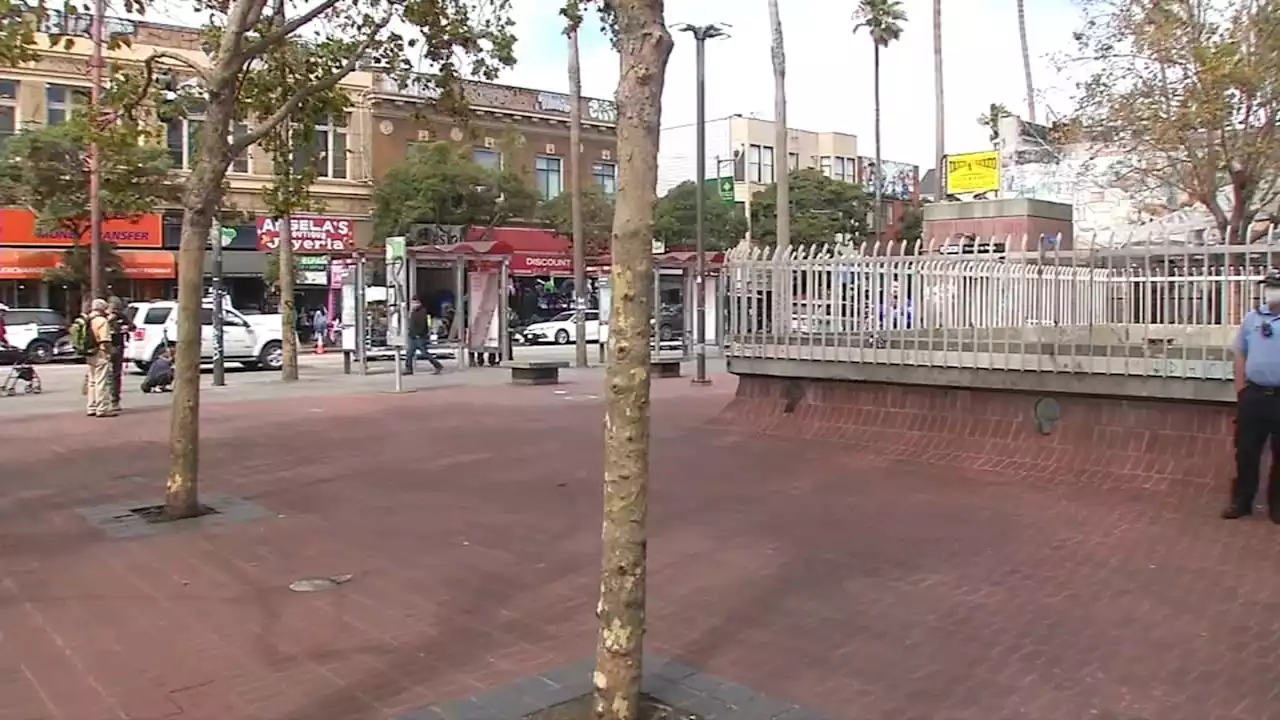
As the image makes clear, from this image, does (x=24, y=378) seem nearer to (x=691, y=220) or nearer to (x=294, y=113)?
(x=294, y=113)

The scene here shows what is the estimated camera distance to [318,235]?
136 feet

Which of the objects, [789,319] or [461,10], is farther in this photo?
[789,319]

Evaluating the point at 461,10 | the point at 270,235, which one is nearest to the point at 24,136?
the point at 270,235

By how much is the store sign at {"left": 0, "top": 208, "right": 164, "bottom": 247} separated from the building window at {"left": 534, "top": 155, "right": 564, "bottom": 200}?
1543 centimetres

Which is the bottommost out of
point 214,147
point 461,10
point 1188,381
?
point 1188,381

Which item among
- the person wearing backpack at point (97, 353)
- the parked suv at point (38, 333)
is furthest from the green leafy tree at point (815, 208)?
the person wearing backpack at point (97, 353)

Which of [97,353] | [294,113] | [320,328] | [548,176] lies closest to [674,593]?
[294,113]

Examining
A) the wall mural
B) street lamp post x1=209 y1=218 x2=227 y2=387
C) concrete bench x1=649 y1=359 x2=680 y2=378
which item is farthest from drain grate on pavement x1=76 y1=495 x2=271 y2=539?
the wall mural

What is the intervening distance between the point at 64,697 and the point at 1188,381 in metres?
8.37

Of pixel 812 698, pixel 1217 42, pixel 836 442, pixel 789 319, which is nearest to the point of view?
pixel 812 698

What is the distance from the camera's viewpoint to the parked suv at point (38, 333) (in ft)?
101

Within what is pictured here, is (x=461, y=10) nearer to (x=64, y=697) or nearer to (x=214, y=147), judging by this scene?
(x=214, y=147)

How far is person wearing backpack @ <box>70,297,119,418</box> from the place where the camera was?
634 inches

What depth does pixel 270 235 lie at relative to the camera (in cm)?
3794
